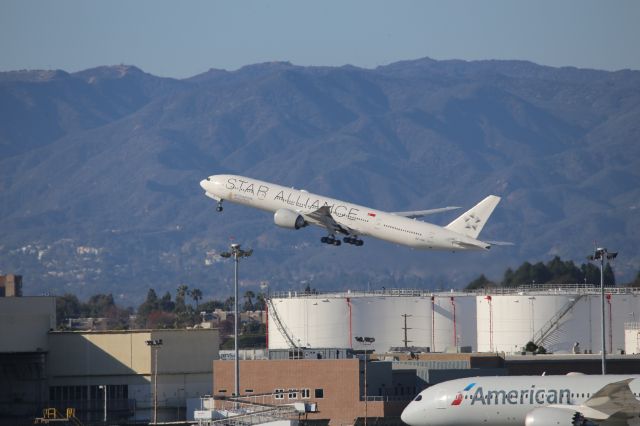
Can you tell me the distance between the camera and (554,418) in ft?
273

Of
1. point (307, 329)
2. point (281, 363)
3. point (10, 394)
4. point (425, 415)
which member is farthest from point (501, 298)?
point (425, 415)

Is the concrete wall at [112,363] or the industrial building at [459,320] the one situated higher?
the industrial building at [459,320]

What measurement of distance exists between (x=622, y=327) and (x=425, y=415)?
95.6 m

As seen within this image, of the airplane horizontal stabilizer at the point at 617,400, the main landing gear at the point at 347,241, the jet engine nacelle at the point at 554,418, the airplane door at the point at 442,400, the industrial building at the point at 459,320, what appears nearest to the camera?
the airplane horizontal stabilizer at the point at 617,400

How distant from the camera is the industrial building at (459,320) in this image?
181500 millimetres

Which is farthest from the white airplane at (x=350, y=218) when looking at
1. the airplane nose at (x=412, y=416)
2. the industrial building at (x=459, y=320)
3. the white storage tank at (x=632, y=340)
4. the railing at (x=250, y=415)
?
the airplane nose at (x=412, y=416)

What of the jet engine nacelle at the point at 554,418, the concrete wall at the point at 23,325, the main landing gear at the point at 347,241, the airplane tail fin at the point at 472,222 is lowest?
the jet engine nacelle at the point at 554,418

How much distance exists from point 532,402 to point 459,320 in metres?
100

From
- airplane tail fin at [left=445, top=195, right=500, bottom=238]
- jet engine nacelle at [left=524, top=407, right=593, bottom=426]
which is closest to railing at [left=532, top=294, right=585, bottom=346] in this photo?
airplane tail fin at [left=445, top=195, right=500, bottom=238]

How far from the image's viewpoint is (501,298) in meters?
185

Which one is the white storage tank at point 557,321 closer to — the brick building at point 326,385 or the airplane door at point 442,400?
the brick building at point 326,385

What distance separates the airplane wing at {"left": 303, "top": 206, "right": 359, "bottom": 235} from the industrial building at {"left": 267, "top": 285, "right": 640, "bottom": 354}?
3900 cm

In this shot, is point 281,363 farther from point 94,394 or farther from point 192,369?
point 94,394

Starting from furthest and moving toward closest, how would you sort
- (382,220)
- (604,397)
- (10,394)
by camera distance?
(382,220) < (10,394) < (604,397)
